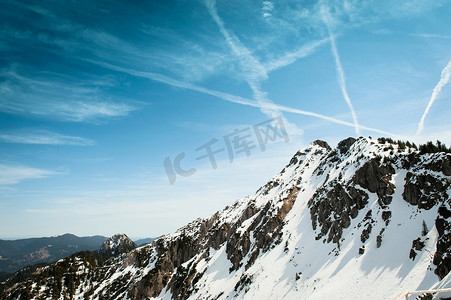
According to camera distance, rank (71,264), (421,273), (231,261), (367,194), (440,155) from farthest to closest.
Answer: (71,264) → (231,261) → (367,194) → (440,155) → (421,273)

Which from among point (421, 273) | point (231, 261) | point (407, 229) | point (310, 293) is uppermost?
point (407, 229)

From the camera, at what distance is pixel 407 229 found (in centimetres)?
3853

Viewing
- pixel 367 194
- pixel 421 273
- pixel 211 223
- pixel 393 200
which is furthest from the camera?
pixel 211 223

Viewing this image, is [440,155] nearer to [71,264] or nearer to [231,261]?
[231,261]

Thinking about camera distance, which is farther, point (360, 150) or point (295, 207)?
point (295, 207)

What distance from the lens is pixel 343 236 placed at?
2012 inches

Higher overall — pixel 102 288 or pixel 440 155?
pixel 440 155

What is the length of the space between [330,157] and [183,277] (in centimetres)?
8245

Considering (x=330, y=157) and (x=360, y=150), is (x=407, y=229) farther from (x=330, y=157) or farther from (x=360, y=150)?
(x=330, y=157)

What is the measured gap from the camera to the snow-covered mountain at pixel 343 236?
34125 millimetres

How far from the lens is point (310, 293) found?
42125 mm

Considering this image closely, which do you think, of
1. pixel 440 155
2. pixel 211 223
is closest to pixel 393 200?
pixel 440 155

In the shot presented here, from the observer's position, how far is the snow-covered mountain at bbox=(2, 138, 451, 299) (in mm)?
34125

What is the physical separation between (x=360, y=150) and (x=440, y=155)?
80.6ft
